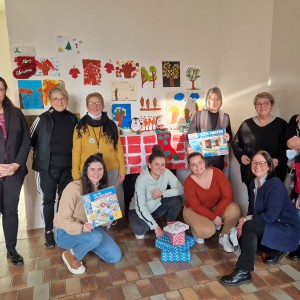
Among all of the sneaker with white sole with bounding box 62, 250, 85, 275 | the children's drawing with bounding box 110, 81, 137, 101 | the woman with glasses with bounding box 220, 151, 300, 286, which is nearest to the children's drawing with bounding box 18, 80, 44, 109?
the children's drawing with bounding box 110, 81, 137, 101

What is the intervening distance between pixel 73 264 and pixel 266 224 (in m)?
1.57

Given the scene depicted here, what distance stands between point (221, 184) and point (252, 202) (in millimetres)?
371

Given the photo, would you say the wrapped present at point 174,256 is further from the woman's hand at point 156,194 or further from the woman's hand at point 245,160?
the woman's hand at point 245,160

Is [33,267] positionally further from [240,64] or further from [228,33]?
[228,33]

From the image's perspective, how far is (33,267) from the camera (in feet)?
7.84

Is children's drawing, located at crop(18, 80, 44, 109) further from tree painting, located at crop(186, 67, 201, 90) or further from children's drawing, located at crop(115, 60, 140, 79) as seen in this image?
tree painting, located at crop(186, 67, 201, 90)

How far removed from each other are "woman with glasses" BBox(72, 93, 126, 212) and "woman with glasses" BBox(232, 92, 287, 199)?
1.24 meters

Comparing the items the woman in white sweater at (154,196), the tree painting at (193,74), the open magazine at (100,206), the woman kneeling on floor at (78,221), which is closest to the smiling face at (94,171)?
the woman kneeling on floor at (78,221)

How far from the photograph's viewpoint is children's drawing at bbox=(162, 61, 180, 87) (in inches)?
136

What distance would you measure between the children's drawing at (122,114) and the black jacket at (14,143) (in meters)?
1.16

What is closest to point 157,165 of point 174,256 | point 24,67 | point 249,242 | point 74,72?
point 174,256

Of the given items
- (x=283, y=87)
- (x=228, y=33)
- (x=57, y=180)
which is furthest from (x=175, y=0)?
(x=57, y=180)

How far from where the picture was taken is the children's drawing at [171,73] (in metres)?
3.45

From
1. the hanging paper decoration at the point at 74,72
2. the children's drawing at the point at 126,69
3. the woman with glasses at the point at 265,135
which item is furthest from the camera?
the children's drawing at the point at 126,69
